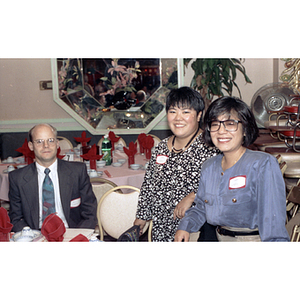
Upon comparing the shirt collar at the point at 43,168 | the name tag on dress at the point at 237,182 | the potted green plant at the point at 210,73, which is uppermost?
the potted green plant at the point at 210,73

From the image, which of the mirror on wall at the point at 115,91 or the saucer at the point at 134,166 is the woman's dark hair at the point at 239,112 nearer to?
the saucer at the point at 134,166

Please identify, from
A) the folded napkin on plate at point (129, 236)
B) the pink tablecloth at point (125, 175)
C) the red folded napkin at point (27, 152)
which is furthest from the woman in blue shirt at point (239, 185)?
the red folded napkin at point (27, 152)

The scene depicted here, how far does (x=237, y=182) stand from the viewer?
1.65m

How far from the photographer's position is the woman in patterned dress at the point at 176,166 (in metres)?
2.13

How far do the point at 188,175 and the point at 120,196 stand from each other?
70 centimetres

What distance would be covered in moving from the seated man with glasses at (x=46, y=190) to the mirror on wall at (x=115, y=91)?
12.9 ft

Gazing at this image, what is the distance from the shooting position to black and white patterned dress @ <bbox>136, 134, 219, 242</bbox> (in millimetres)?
2152

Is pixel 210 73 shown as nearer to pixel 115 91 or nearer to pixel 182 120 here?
pixel 115 91

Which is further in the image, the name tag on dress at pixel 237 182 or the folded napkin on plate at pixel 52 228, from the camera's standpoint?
the folded napkin on plate at pixel 52 228

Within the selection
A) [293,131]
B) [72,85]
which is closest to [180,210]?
[293,131]

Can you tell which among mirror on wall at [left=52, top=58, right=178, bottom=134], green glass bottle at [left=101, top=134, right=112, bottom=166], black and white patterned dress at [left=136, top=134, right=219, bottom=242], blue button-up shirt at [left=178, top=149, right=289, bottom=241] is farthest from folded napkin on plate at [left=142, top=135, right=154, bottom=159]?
blue button-up shirt at [left=178, top=149, right=289, bottom=241]

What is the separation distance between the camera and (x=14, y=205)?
2414mm

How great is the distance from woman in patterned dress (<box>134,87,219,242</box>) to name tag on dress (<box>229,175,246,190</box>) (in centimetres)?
44

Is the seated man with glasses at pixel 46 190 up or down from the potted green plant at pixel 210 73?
down
